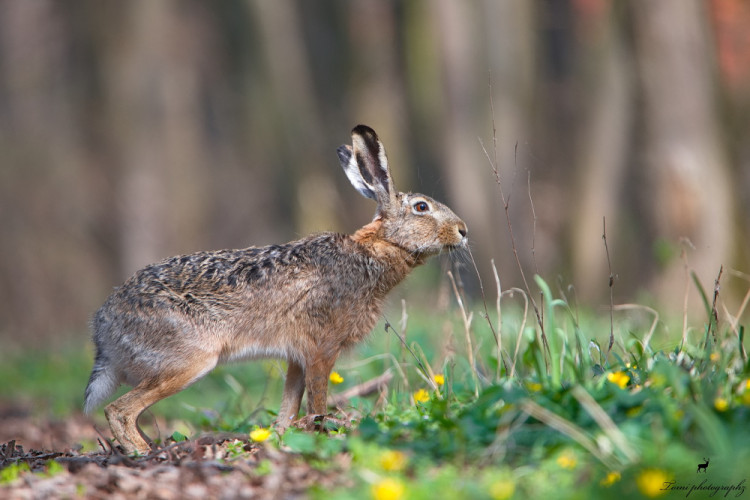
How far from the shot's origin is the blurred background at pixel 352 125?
11555mm

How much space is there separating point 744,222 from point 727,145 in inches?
43.4

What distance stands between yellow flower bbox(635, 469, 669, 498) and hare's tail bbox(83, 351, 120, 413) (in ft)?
13.1

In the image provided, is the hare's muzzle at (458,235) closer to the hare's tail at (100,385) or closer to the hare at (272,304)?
the hare at (272,304)

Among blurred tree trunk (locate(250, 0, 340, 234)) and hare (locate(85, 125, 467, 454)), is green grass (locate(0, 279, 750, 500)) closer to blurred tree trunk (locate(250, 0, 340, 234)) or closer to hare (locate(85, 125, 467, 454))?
hare (locate(85, 125, 467, 454))

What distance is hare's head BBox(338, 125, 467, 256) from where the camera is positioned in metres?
6.70

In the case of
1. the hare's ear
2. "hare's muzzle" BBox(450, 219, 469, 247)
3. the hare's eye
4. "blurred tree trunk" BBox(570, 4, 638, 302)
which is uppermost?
the hare's ear

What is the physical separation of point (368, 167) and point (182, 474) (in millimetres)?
3254

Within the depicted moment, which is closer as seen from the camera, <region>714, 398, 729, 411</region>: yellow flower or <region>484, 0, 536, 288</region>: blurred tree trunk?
<region>714, 398, 729, 411</region>: yellow flower

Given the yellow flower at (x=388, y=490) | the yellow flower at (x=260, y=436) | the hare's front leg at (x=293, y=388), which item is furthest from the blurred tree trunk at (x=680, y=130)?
the yellow flower at (x=388, y=490)

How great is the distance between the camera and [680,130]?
37.4 ft

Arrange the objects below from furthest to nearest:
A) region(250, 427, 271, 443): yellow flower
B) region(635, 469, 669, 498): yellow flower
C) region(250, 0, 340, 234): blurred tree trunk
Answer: region(250, 0, 340, 234): blurred tree trunk, region(250, 427, 271, 443): yellow flower, region(635, 469, 669, 498): yellow flower

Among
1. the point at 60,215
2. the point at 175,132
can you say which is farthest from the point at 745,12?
the point at 60,215

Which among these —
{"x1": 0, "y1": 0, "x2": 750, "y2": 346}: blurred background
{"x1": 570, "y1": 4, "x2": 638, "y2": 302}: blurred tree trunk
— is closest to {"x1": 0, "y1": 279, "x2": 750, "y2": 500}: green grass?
{"x1": 0, "y1": 0, "x2": 750, "y2": 346}: blurred background

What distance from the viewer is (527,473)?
3520 mm
